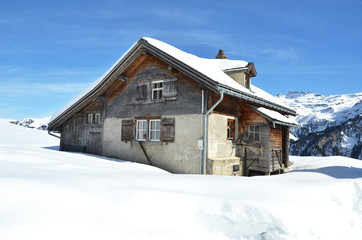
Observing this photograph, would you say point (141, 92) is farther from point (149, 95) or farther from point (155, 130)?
point (155, 130)

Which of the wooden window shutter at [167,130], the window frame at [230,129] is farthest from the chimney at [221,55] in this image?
the wooden window shutter at [167,130]

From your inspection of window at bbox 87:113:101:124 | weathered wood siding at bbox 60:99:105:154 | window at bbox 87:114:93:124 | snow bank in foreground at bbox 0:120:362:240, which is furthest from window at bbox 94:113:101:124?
snow bank in foreground at bbox 0:120:362:240

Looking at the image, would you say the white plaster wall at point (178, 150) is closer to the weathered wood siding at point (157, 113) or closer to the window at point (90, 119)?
the weathered wood siding at point (157, 113)

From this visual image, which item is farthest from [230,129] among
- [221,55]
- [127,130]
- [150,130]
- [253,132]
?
[221,55]

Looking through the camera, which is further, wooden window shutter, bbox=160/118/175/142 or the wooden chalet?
wooden window shutter, bbox=160/118/175/142

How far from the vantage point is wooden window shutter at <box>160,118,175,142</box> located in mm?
11609

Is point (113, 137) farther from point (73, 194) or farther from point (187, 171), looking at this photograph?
point (73, 194)

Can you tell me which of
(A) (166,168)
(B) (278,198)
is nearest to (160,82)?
(A) (166,168)

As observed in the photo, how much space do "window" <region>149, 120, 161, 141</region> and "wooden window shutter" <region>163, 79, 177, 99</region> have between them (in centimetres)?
147

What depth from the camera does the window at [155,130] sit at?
40.6ft

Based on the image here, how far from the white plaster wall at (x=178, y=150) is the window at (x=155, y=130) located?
1.19 ft

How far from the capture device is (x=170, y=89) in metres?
11.8

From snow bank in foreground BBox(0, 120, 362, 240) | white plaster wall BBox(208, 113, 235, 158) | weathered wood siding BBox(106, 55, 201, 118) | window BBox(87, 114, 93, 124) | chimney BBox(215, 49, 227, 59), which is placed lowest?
snow bank in foreground BBox(0, 120, 362, 240)

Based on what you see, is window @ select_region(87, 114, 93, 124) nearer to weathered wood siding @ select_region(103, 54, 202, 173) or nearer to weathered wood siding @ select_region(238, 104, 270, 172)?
weathered wood siding @ select_region(103, 54, 202, 173)
